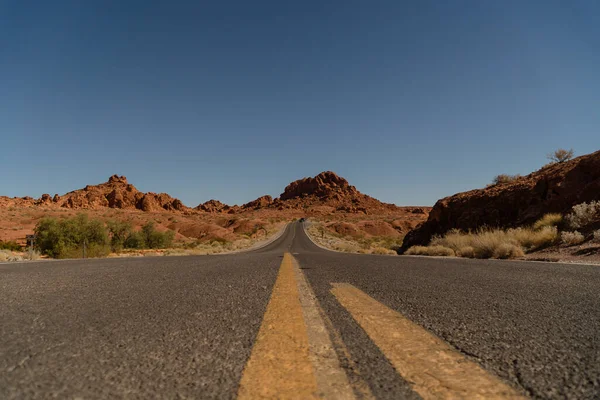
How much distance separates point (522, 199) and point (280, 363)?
63.3ft

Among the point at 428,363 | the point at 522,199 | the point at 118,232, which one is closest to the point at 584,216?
the point at 522,199

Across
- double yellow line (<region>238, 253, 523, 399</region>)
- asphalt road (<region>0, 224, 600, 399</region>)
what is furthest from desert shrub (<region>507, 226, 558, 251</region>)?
double yellow line (<region>238, 253, 523, 399</region>)

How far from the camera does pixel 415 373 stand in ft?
4.18

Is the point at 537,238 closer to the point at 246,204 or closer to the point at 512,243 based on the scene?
the point at 512,243

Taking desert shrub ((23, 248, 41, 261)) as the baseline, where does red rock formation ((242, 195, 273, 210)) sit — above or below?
above

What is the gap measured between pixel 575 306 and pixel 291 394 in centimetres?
251

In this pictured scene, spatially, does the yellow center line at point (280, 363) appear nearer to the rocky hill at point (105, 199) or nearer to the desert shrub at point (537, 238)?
the desert shrub at point (537, 238)

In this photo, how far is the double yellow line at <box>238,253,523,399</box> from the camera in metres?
1.12

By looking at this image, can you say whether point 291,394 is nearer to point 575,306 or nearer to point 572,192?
point 575,306

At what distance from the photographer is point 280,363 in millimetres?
→ 1386

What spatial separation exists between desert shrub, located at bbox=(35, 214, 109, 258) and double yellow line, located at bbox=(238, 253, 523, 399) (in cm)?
2363

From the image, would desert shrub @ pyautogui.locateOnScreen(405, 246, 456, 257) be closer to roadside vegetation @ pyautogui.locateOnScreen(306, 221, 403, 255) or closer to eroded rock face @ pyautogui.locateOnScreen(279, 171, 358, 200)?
roadside vegetation @ pyautogui.locateOnScreen(306, 221, 403, 255)

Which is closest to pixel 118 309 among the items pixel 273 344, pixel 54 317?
pixel 54 317

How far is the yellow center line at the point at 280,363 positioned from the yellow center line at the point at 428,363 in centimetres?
35
